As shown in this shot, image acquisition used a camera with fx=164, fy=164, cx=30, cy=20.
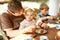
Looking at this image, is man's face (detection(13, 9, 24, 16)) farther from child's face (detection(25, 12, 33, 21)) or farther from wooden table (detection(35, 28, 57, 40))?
wooden table (detection(35, 28, 57, 40))

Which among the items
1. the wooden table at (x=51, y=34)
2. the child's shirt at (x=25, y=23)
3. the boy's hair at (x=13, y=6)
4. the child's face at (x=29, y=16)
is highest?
the boy's hair at (x=13, y=6)

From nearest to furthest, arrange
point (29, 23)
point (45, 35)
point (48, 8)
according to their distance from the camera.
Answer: point (45, 35), point (29, 23), point (48, 8)

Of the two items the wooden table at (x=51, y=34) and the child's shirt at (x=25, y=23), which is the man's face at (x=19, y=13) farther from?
the wooden table at (x=51, y=34)

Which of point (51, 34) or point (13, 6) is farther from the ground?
point (13, 6)

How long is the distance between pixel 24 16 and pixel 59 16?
1.33 ft

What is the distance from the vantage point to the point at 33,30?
1.22 m

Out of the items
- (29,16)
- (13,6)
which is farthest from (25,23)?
(13,6)

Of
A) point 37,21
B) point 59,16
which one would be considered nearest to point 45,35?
point 37,21

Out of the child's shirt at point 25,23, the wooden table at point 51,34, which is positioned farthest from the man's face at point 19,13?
the wooden table at point 51,34

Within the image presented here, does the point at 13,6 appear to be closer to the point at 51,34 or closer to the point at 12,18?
the point at 12,18

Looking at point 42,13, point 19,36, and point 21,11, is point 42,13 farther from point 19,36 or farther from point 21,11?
point 19,36

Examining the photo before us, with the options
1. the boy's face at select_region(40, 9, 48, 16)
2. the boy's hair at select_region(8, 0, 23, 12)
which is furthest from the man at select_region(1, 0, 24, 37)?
the boy's face at select_region(40, 9, 48, 16)

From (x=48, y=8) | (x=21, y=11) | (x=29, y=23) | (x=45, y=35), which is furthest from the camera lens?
(x=48, y=8)

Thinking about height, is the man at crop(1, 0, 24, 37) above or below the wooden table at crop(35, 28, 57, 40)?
above
